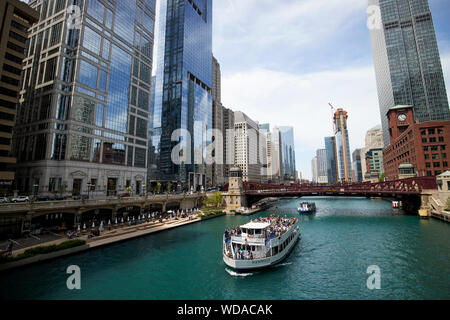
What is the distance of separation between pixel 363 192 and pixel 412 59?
482 ft

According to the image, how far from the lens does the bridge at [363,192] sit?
6825 centimetres

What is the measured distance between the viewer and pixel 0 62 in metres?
53.5

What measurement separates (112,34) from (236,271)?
96.1 metres

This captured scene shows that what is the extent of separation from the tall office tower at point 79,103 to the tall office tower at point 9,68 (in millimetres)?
10145

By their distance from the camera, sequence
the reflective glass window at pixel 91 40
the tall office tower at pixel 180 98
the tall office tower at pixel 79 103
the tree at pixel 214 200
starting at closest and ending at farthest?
the tall office tower at pixel 79 103 < the reflective glass window at pixel 91 40 < the tree at pixel 214 200 < the tall office tower at pixel 180 98

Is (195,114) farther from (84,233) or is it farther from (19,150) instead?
(84,233)

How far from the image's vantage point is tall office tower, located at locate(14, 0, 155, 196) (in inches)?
2670

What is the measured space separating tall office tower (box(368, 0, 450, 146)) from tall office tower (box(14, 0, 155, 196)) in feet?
600

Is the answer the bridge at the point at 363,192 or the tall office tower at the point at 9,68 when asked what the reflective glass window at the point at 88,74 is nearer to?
the tall office tower at the point at 9,68

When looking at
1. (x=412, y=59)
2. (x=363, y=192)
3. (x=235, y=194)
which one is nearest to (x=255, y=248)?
(x=235, y=194)
